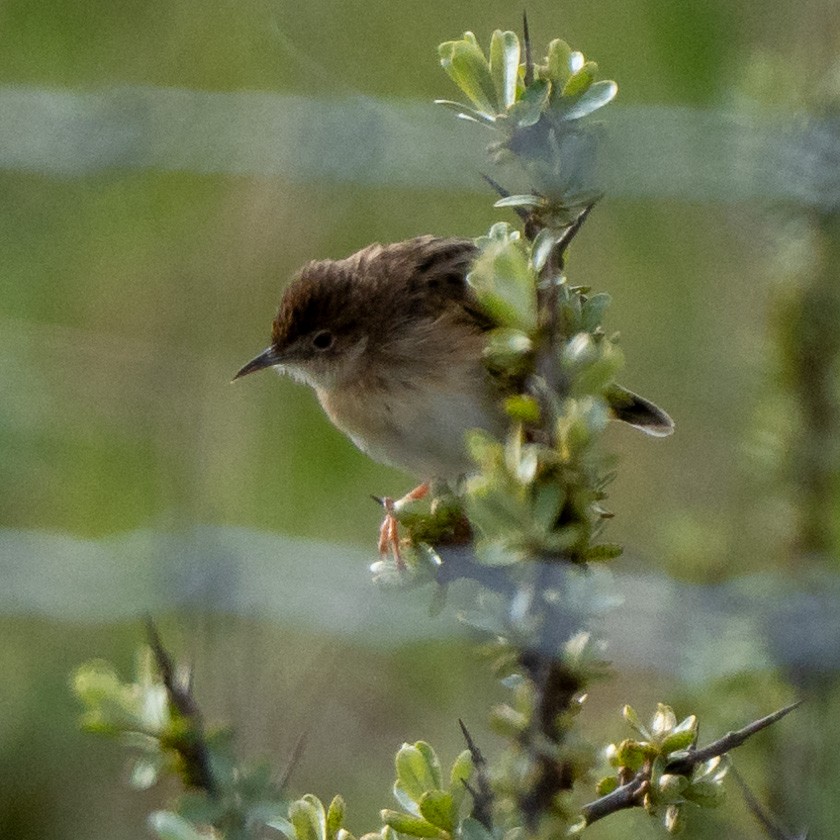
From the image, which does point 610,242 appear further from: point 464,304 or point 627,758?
point 627,758

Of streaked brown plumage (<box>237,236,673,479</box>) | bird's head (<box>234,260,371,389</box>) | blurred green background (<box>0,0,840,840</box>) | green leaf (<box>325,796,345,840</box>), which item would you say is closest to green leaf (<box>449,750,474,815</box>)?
green leaf (<box>325,796,345,840</box>)

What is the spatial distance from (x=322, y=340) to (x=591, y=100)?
2.37 meters

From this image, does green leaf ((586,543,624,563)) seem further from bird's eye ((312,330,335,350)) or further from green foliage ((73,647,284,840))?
bird's eye ((312,330,335,350))

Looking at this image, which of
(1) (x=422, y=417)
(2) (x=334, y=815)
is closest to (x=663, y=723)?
(2) (x=334, y=815)

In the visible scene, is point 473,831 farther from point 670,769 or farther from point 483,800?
point 670,769

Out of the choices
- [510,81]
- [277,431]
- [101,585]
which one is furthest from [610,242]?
[510,81]

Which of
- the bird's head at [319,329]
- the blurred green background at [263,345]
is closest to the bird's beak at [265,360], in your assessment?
the bird's head at [319,329]

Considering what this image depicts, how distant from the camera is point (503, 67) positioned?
1.42 m

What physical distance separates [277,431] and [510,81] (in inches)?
187

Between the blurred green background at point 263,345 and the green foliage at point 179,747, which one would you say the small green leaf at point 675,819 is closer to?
the green foliage at point 179,747

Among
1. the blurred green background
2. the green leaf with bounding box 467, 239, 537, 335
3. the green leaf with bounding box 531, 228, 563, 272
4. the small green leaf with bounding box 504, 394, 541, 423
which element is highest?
the green leaf with bounding box 531, 228, 563, 272

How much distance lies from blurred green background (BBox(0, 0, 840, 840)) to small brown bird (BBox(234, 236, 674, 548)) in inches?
12.4

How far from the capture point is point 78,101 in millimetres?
4223

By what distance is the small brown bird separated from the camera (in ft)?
10.5
